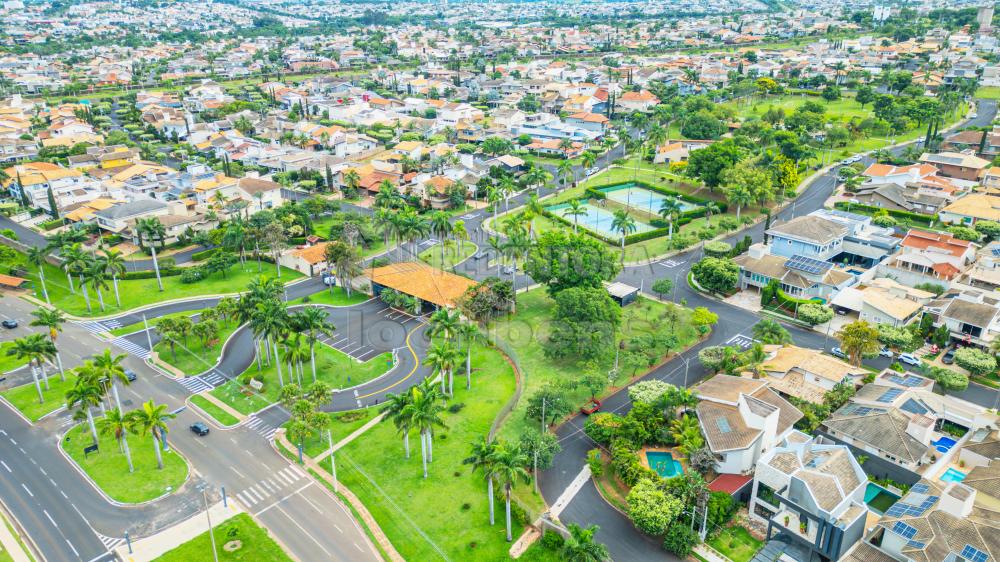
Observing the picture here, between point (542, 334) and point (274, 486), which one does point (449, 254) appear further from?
point (274, 486)

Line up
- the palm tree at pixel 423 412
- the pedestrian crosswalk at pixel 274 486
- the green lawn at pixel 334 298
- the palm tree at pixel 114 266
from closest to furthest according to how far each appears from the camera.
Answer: the palm tree at pixel 423 412
the pedestrian crosswalk at pixel 274 486
the palm tree at pixel 114 266
the green lawn at pixel 334 298

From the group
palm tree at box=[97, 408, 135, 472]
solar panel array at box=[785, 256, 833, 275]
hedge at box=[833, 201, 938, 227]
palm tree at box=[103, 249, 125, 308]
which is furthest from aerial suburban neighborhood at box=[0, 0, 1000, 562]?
palm tree at box=[103, 249, 125, 308]

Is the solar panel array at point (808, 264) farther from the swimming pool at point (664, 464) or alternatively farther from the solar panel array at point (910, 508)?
the solar panel array at point (910, 508)

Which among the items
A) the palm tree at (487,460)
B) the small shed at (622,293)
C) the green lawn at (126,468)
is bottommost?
the green lawn at (126,468)

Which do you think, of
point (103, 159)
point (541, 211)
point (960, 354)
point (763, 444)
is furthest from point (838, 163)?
point (103, 159)

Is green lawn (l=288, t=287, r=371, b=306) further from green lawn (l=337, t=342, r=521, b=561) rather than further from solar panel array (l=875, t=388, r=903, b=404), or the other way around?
solar panel array (l=875, t=388, r=903, b=404)

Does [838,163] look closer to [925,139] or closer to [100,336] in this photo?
[925,139]

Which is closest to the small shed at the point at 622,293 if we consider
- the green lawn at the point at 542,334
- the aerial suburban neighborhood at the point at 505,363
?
the aerial suburban neighborhood at the point at 505,363
